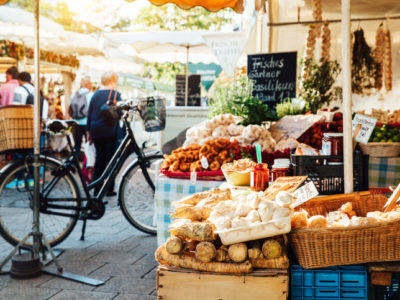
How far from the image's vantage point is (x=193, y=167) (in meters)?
3.84

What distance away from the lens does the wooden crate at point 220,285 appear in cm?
205

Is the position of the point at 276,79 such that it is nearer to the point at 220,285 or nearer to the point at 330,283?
the point at 330,283

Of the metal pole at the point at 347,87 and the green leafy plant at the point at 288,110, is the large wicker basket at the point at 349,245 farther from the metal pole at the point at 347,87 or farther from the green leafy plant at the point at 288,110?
the green leafy plant at the point at 288,110

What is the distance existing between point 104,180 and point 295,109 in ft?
7.73

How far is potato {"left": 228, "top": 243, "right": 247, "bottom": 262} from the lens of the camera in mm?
2062

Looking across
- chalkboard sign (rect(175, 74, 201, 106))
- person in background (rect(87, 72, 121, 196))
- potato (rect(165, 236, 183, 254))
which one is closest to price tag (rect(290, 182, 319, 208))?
potato (rect(165, 236, 183, 254))

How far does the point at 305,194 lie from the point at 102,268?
2554 millimetres

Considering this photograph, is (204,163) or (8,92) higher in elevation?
(8,92)

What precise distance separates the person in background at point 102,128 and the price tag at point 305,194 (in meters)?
5.01

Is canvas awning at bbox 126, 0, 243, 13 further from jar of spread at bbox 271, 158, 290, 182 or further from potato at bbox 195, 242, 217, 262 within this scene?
potato at bbox 195, 242, 217, 262

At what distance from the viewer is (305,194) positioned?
8.10 ft

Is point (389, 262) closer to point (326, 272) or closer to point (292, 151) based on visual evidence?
point (326, 272)

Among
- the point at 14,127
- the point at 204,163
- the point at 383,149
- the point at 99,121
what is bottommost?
the point at 204,163

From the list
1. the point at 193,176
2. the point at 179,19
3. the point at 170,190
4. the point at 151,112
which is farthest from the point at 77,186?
the point at 179,19
